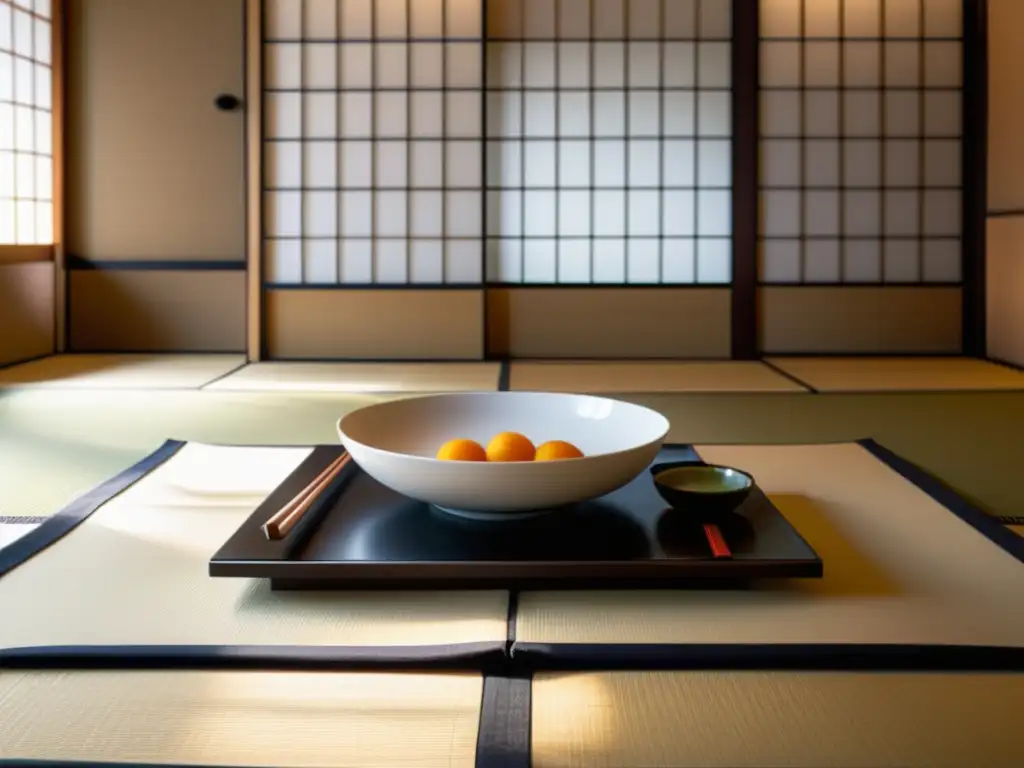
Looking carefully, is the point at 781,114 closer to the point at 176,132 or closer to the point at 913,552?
the point at 176,132

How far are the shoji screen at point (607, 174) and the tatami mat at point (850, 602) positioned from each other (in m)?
3.53

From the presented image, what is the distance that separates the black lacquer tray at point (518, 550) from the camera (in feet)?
3.73

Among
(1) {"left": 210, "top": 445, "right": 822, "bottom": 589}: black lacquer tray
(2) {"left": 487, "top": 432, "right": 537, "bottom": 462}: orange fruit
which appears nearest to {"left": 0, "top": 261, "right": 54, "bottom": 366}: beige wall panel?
(1) {"left": 210, "top": 445, "right": 822, "bottom": 589}: black lacquer tray

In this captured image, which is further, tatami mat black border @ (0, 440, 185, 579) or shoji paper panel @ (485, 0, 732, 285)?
shoji paper panel @ (485, 0, 732, 285)

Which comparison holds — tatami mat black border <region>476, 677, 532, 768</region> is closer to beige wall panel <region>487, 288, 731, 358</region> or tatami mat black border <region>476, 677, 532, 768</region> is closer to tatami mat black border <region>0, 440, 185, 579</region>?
tatami mat black border <region>0, 440, 185, 579</region>

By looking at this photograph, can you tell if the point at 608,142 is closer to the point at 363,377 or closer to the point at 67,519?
the point at 363,377

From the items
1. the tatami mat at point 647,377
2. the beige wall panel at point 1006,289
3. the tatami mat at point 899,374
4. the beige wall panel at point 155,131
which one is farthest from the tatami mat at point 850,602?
the beige wall panel at point 155,131

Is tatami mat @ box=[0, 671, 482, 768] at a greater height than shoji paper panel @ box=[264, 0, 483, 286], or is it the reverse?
shoji paper panel @ box=[264, 0, 483, 286]

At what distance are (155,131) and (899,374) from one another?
3.76 m

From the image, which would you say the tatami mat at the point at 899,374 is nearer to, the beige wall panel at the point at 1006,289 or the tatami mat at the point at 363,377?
the beige wall panel at the point at 1006,289

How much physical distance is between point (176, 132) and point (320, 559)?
441 cm

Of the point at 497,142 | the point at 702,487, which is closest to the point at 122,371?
the point at 497,142

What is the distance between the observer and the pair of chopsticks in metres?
1.22

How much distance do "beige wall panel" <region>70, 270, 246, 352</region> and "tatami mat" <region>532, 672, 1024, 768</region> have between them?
4461 millimetres
